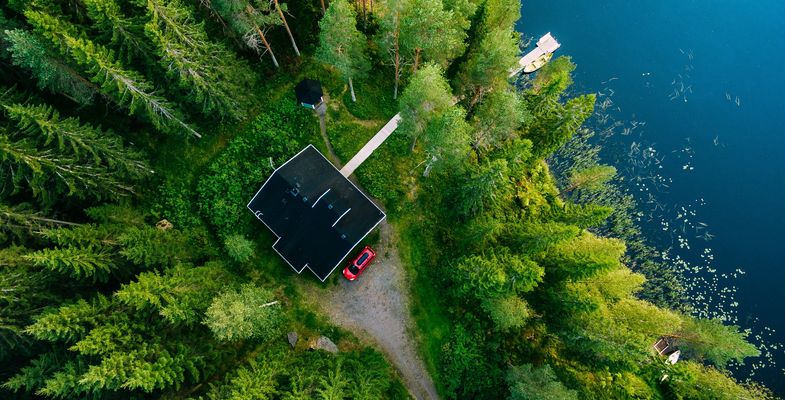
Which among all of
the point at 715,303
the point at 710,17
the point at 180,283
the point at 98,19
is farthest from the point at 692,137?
the point at 98,19

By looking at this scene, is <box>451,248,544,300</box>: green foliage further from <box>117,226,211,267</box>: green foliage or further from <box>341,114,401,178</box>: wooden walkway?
<box>117,226,211,267</box>: green foliage

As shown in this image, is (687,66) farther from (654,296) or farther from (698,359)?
(698,359)

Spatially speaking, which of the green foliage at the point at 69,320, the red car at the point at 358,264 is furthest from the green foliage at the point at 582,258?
the green foliage at the point at 69,320

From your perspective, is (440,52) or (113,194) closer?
(113,194)

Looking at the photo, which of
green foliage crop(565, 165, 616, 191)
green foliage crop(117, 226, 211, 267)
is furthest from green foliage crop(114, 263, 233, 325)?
green foliage crop(565, 165, 616, 191)

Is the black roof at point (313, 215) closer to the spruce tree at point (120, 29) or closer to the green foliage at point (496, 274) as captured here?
the green foliage at point (496, 274)

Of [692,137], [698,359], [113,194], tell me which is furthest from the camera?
[692,137]

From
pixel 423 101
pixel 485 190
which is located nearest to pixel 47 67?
pixel 423 101
